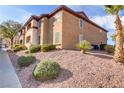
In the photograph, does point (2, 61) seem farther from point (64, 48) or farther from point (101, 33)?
point (101, 33)

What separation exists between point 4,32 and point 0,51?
0.57m

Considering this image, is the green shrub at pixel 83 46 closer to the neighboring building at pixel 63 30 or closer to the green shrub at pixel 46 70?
the neighboring building at pixel 63 30

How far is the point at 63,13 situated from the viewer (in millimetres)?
6707

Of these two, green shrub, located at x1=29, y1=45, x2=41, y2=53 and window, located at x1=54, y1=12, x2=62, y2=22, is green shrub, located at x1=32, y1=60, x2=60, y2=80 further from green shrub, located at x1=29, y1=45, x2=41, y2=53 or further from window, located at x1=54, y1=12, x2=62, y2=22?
window, located at x1=54, y1=12, x2=62, y2=22

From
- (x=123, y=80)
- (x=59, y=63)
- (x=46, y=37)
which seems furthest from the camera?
(x=46, y=37)

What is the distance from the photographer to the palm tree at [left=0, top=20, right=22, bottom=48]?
6.43 m

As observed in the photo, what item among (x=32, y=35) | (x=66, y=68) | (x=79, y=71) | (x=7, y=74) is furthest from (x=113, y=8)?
(x=7, y=74)

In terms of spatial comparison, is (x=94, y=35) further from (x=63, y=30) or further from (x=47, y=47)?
(x=47, y=47)

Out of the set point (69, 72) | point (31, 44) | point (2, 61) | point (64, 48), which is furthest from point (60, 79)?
point (2, 61)

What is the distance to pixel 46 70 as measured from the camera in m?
5.98

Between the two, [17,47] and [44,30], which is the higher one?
[44,30]

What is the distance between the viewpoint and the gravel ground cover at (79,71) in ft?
18.9

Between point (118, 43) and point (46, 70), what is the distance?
2.36m

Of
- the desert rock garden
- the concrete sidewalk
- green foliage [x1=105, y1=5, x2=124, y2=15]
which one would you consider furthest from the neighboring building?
the concrete sidewalk
